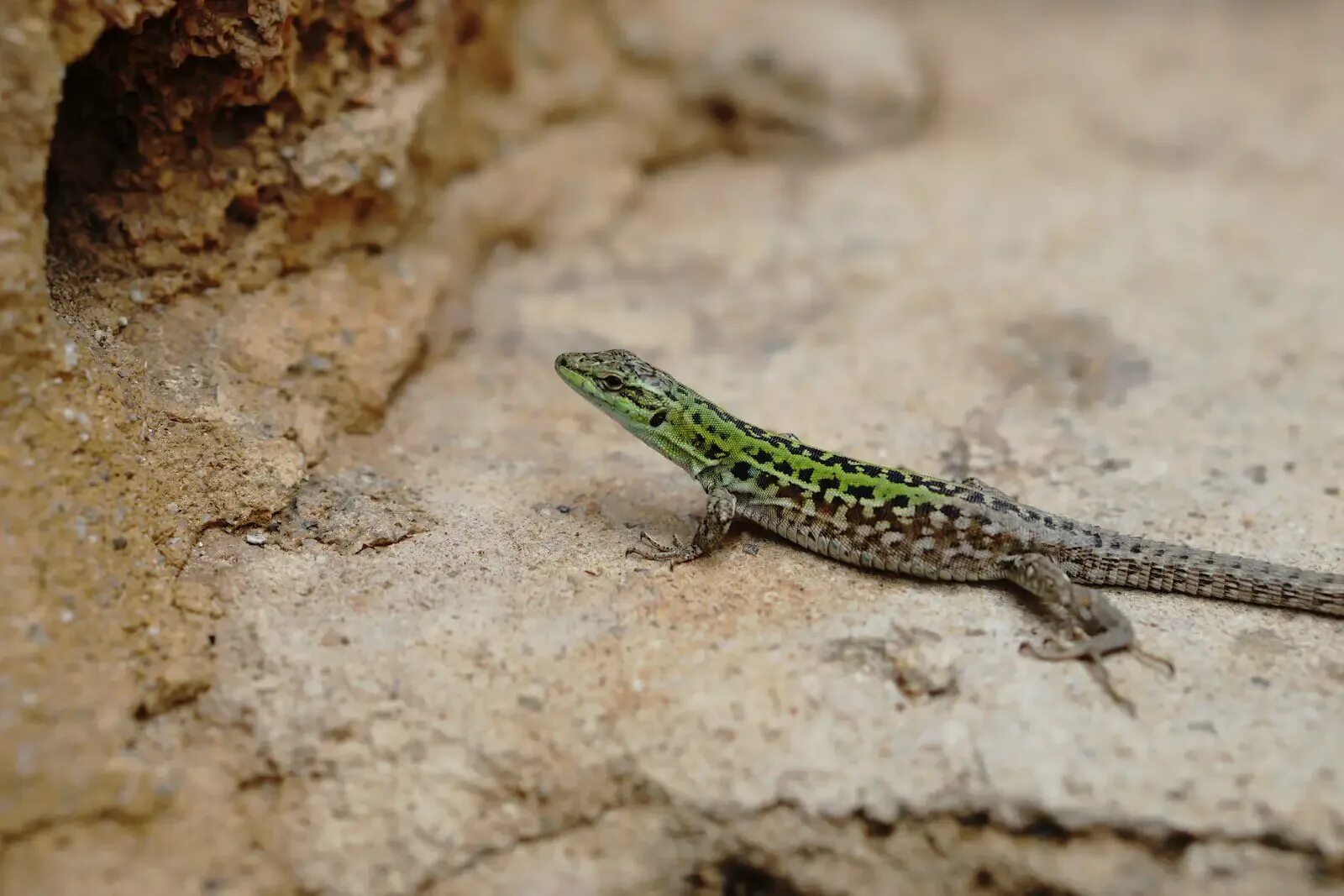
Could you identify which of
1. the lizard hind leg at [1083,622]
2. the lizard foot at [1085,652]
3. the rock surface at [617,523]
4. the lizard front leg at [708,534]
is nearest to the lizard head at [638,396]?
the lizard front leg at [708,534]

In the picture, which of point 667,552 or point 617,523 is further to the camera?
point 617,523

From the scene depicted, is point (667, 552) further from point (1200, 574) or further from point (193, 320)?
point (193, 320)

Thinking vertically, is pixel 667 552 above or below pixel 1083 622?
below

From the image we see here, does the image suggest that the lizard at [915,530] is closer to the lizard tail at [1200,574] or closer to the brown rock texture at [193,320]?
the lizard tail at [1200,574]

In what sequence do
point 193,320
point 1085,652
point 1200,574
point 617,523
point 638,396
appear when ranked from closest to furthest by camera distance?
point 1085,652 → point 1200,574 → point 638,396 → point 617,523 → point 193,320

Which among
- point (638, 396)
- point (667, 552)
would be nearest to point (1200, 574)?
point (667, 552)

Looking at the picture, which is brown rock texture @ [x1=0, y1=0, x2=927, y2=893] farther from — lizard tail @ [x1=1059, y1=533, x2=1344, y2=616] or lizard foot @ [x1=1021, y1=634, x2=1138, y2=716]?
lizard tail @ [x1=1059, y1=533, x2=1344, y2=616]

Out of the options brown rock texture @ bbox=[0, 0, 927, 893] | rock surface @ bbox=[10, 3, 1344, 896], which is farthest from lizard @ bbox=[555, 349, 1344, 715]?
brown rock texture @ bbox=[0, 0, 927, 893]
